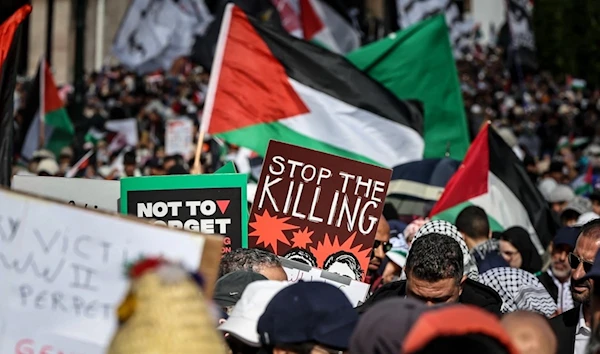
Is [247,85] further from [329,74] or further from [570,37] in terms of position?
[570,37]

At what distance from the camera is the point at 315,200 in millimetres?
6539

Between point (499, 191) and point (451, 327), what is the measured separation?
6.79 metres

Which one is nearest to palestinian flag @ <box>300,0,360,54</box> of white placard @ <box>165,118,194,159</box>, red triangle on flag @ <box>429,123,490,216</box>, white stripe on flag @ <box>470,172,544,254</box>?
white placard @ <box>165,118,194,159</box>

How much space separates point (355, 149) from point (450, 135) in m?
2.04

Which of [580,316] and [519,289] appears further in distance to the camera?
[519,289]

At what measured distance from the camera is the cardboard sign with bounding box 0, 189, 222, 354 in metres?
3.35

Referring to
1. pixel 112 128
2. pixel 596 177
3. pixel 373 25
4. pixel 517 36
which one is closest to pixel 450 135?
pixel 596 177

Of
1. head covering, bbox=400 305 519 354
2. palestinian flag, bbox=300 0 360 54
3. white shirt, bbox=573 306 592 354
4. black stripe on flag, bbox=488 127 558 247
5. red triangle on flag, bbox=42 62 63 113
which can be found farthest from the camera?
palestinian flag, bbox=300 0 360 54

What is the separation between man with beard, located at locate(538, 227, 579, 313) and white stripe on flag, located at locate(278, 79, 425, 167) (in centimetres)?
234

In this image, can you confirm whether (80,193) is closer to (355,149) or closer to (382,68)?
(355,149)

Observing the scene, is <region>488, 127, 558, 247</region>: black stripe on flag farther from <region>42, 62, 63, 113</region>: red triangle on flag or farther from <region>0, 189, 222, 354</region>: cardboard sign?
<region>42, 62, 63, 113</region>: red triangle on flag

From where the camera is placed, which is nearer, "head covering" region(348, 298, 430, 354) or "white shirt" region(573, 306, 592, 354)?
"head covering" region(348, 298, 430, 354)

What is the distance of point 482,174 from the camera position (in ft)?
30.6

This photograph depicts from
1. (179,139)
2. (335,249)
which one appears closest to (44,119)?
(179,139)
